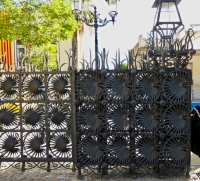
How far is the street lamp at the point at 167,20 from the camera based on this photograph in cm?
454

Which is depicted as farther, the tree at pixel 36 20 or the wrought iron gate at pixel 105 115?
the tree at pixel 36 20

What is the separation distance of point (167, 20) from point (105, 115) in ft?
6.54

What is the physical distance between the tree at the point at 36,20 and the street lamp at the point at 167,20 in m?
7.40

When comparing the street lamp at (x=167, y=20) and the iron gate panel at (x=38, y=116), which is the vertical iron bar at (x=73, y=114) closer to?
the iron gate panel at (x=38, y=116)

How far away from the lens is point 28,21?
11.2m

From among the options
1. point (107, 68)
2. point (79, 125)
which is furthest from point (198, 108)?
point (79, 125)

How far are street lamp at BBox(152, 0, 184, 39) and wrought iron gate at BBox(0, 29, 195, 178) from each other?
0.40 meters

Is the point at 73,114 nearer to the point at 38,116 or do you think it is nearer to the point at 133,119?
the point at 38,116

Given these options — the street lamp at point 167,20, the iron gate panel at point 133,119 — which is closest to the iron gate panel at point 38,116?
the iron gate panel at point 133,119

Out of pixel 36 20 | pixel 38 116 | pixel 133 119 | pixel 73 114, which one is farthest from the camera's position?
pixel 36 20

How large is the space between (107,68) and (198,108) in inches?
67.0

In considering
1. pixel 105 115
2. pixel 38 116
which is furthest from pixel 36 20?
pixel 105 115

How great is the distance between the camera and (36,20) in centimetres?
1134

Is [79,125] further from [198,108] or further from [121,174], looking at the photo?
[198,108]
